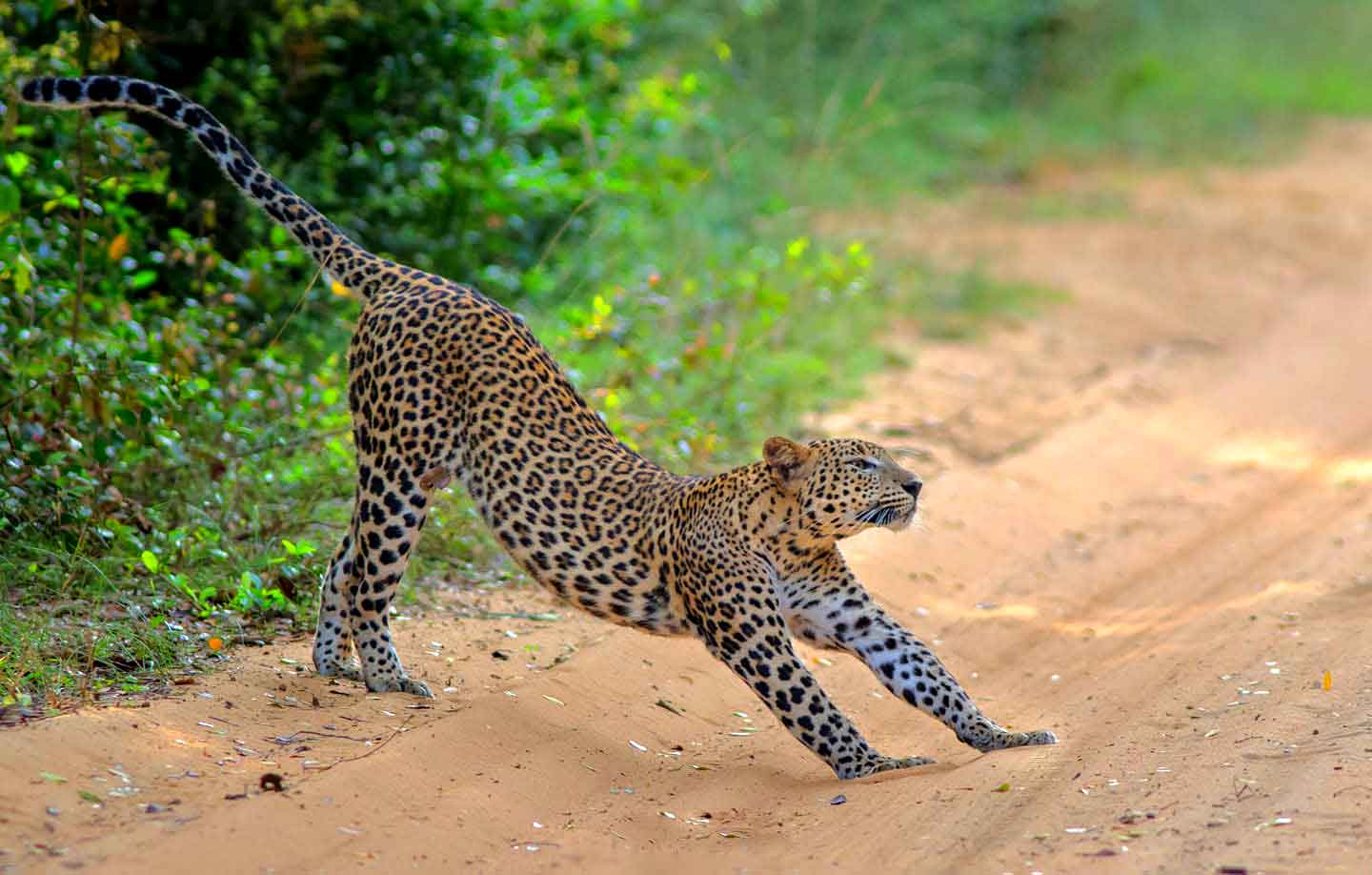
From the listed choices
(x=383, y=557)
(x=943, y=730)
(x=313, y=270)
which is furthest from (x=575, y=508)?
(x=313, y=270)

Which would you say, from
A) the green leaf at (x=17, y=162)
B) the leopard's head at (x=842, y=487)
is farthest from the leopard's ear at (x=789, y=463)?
the green leaf at (x=17, y=162)

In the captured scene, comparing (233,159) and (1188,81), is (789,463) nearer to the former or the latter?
(233,159)

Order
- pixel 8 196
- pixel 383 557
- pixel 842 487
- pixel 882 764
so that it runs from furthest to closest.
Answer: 1. pixel 383 557
2. pixel 842 487
3. pixel 882 764
4. pixel 8 196

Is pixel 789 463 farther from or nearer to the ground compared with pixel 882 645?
farther from the ground

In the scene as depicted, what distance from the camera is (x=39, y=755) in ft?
16.5

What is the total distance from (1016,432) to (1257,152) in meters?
10.2

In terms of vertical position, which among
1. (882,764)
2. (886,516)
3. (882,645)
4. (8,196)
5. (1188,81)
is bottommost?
(882,764)

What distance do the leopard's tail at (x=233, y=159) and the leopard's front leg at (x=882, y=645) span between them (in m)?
2.15

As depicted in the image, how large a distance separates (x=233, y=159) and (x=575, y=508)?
1.93 meters

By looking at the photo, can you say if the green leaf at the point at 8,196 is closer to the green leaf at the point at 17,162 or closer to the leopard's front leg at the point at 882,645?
the green leaf at the point at 17,162

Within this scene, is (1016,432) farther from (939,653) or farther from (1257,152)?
(1257,152)

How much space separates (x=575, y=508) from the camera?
247 inches

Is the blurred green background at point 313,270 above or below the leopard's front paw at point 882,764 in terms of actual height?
above

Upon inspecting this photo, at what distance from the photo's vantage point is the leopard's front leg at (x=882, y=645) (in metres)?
6.05
